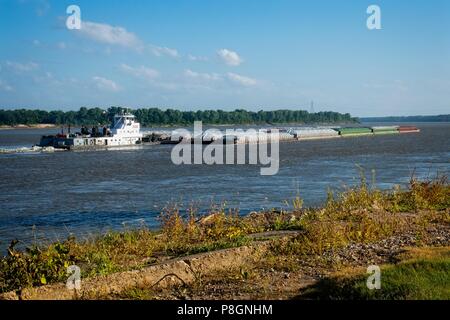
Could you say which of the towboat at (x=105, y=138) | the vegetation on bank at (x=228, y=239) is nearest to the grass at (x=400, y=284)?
the vegetation on bank at (x=228, y=239)

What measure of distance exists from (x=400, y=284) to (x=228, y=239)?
14.6 feet

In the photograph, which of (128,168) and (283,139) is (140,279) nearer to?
(128,168)

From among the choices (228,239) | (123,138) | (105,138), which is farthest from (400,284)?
(123,138)

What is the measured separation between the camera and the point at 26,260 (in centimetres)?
934

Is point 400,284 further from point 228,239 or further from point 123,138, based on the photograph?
point 123,138

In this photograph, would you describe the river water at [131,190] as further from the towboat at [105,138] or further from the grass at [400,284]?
the towboat at [105,138]

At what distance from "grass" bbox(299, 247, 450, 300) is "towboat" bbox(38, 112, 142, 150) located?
6869cm

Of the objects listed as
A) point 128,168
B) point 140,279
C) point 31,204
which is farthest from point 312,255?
point 128,168

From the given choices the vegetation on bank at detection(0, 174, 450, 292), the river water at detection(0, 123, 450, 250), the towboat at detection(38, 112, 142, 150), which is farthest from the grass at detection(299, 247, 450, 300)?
the towboat at detection(38, 112, 142, 150)

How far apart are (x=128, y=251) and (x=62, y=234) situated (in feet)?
21.5

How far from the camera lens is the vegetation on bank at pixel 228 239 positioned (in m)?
9.35

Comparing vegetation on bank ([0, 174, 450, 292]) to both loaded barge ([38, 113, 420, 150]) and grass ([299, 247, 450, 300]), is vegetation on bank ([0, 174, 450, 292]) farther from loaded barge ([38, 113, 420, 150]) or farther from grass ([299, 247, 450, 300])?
loaded barge ([38, 113, 420, 150])

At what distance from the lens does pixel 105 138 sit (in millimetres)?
78875

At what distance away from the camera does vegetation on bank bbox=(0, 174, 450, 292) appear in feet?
30.7
